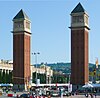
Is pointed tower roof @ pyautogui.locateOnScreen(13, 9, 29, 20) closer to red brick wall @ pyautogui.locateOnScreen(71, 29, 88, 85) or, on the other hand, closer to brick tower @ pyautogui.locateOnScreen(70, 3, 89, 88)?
brick tower @ pyautogui.locateOnScreen(70, 3, 89, 88)

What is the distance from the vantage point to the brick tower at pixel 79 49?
334 feet

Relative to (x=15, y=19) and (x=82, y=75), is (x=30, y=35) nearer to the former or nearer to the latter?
(x=15, y=19)

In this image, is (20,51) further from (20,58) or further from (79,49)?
(79,49)

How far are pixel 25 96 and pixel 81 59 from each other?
49525 millimetres

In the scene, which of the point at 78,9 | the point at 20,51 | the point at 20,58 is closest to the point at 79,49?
the point at 78,9

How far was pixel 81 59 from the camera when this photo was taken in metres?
102

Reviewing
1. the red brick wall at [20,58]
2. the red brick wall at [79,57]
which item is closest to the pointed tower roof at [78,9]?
the red brick wall at [79,57]

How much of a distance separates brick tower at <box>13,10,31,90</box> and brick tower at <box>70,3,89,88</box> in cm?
1811

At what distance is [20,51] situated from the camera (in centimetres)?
11412

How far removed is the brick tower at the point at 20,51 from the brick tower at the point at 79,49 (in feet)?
59.4

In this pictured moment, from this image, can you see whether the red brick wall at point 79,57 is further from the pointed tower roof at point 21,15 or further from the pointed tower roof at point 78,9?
the pointed tower roof at point 21,15

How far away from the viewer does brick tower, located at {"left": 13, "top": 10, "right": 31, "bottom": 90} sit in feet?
371

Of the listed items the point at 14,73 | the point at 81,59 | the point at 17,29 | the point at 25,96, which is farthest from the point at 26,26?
the point at 25,96

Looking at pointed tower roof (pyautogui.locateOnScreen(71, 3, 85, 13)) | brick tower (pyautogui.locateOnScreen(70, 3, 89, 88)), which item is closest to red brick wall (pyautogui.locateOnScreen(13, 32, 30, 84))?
brick tower (pyautogui.locateOnScreen(70, 3, 89, 88))
